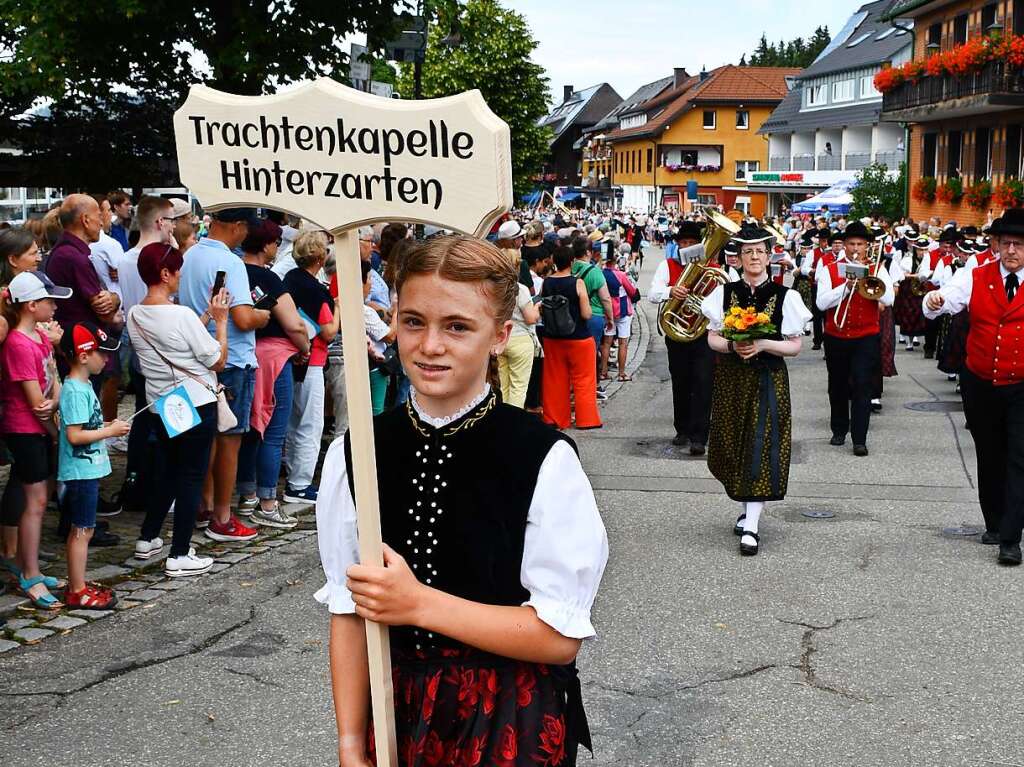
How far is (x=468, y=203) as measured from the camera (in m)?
2.40

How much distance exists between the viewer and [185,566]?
23.2ft

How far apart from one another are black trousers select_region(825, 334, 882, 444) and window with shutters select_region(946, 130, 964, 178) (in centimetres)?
2845

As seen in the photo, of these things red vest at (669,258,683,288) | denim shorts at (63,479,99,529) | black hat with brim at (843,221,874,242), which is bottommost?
denim shorts at (63,479,99,529)

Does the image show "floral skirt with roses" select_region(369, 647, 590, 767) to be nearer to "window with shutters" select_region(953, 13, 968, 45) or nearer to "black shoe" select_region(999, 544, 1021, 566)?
"black shoe" select_region(999, 544, 1021, 566)

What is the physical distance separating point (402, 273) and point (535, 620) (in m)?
0.69

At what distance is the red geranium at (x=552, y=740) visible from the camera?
2.48 m

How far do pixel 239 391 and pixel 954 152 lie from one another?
34853 millimetres

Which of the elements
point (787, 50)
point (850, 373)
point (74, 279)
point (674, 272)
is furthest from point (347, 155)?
point (787, 50)

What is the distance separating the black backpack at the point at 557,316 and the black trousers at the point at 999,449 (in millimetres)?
4030

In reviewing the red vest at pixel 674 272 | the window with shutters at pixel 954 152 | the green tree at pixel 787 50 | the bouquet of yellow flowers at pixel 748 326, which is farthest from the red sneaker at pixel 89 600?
the green tree at pixel 787 50

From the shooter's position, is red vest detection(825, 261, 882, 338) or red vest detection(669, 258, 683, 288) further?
red vest detection(669, 258, 683, 288)

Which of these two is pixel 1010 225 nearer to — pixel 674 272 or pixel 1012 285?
pixel 1012 285

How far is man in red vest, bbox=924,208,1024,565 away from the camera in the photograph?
24.6 ft

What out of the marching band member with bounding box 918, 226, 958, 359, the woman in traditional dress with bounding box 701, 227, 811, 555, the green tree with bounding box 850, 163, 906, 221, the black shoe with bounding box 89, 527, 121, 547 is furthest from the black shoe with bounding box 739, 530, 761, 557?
the green tree with bounding box 850, 163, 906, 221
